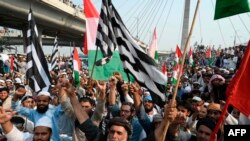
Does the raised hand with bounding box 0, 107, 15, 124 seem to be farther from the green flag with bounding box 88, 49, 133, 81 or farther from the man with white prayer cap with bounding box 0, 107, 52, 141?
the green flag with bounding box 88, 49, 133, 81

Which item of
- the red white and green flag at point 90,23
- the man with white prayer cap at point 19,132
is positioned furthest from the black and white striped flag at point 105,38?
the man with white prayer cap at point 19,132

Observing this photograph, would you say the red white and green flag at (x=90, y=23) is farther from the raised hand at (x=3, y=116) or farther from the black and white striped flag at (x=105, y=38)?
the raised hand at (x=3, y=116)

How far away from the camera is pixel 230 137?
335 centimetres

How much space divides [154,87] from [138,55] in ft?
2.21

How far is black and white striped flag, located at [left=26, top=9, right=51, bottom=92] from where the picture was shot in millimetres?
6742

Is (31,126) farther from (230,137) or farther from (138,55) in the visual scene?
(230,137)

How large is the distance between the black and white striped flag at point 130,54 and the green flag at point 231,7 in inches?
45.2

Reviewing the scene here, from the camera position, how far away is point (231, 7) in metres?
4.61

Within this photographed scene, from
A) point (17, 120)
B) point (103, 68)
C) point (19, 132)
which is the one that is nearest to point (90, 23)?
point (103, 68)

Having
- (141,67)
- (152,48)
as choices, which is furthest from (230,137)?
(152,48)

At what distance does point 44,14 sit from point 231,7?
29226 millimetres

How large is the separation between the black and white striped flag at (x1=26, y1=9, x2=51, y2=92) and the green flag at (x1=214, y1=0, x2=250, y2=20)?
3.17m

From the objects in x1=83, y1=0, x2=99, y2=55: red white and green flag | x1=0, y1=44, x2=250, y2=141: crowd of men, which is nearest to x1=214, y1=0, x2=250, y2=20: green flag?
x1=0, y1=44, x2=250, y2=141: crowd of men

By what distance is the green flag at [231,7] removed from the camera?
457 cm
